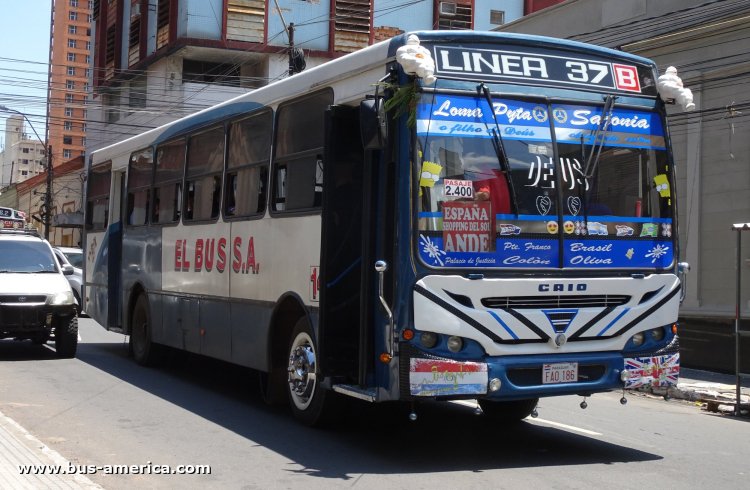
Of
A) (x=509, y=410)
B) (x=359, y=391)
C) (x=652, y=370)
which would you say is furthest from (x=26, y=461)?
(x=652, y=370)

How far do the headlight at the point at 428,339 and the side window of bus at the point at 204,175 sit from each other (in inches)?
187

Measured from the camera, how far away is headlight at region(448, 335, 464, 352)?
7.47 meters

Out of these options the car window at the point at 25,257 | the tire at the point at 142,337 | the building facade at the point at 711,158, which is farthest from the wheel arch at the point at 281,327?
the building facade at the point at 711,158

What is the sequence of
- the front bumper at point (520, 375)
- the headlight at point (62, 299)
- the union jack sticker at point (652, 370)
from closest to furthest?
the front bumper at point (520, 375), the union jack sticker at point (652, 370), the headlight at point (62, 299)

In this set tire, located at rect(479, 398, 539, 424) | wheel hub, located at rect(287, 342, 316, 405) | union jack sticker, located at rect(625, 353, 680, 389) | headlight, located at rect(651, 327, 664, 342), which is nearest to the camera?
union jack sticker, located at rect(625, 353, 680, 389)

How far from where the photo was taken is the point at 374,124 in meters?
7.54

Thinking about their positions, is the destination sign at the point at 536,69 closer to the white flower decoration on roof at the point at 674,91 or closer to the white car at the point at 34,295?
the white flower decoration on roof at the point at 674,91

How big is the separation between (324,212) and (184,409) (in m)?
3.37

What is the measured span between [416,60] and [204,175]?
521 centimetres

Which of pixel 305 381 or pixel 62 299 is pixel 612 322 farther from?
pixel 62 299

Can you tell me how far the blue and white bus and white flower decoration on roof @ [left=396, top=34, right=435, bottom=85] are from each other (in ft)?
0.05

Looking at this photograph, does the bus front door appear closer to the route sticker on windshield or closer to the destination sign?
the route sticker on windshield

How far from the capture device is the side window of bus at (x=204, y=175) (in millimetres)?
11594

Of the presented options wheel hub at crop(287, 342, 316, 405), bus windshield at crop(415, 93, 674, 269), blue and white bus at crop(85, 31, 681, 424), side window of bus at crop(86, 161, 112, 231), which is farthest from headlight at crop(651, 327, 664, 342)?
side window of bus at crop(86, 161, 112, 231)
